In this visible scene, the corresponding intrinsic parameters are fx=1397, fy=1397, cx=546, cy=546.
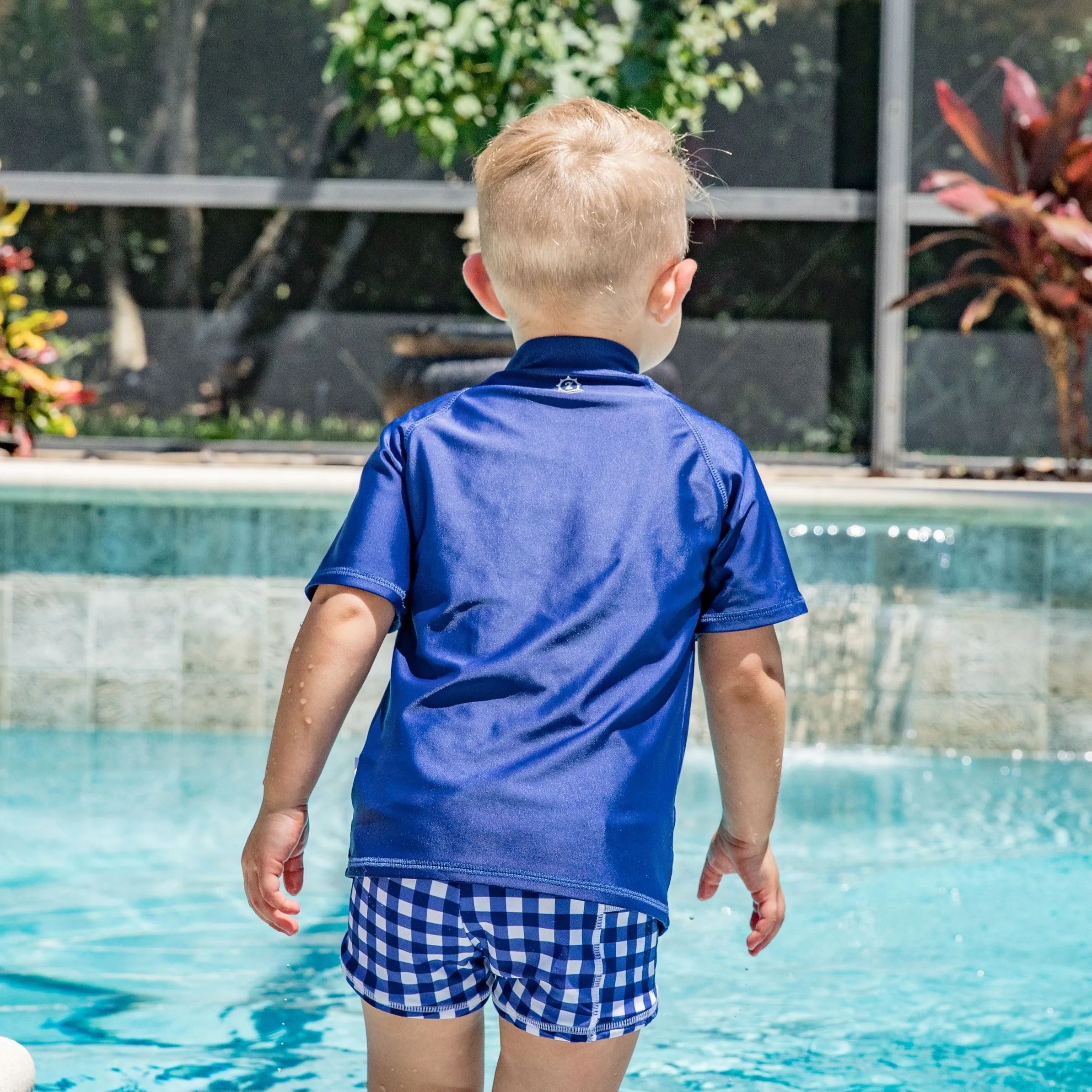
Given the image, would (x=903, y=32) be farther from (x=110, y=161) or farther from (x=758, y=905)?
(x=758, y=905)

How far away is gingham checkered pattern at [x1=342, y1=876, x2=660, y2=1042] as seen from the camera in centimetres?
123

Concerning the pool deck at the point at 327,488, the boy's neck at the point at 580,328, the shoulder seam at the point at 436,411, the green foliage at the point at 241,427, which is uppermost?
the boy's neck at the point at 580,328

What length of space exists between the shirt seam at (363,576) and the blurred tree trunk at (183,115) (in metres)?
5.08

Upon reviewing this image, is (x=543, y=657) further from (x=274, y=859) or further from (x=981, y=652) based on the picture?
(x=981, y=652)

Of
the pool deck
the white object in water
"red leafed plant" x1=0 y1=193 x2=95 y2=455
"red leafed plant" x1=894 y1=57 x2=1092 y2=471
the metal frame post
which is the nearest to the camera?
the white object in water

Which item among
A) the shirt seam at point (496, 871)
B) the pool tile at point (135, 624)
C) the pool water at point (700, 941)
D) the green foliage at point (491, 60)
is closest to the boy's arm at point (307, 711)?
the shirt seam at point (496, 871)

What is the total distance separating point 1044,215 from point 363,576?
3.62m

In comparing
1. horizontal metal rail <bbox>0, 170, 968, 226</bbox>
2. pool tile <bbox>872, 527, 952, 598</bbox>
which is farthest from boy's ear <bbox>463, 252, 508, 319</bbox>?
horizontal metal rail <bbox>0, 170, 968, 226</bbox>

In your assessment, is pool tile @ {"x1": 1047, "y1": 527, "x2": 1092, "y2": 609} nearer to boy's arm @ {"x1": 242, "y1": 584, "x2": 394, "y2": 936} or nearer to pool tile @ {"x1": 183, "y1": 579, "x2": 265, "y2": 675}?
pool tile @ {"x1": 183, "y1": 579, "x2": 265, "y2": 675}

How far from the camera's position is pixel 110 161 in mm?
6020

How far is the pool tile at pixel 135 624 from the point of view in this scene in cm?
389

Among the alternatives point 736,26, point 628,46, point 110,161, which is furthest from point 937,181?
point 110,161

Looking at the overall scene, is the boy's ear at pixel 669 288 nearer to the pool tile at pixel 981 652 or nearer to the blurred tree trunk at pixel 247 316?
the pool tile at pixel 981 652

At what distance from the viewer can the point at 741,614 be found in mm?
1305
